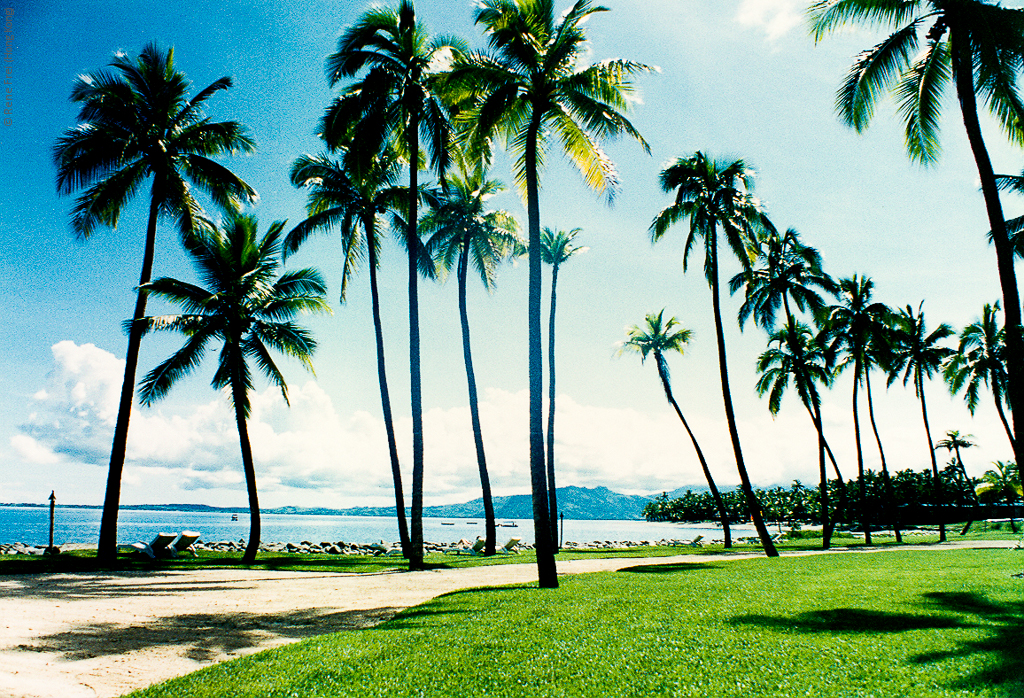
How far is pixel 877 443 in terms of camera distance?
35.4 m

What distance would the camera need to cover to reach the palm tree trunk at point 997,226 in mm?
9672

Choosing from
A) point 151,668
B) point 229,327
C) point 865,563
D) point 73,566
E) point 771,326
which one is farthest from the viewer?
point 771,326

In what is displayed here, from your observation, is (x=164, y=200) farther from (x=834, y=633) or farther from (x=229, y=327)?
(x=834, y=633)

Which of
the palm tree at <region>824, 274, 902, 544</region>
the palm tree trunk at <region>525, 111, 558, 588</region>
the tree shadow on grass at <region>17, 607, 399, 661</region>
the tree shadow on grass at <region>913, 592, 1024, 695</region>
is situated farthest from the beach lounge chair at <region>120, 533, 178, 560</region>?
the palm tree at <region>824, 274, 902, 544</region>

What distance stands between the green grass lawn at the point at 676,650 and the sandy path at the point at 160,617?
0.91 meters

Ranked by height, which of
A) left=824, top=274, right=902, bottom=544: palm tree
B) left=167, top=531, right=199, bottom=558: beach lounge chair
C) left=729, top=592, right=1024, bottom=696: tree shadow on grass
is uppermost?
left=824, top=274, right=902, bottom=544: palm tree

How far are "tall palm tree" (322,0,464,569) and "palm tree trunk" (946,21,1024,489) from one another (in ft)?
41.1

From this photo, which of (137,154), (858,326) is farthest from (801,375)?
(137,154)

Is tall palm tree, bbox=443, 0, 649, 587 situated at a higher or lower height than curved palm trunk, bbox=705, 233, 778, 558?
higher

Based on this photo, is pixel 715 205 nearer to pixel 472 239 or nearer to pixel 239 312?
pixel 472 239

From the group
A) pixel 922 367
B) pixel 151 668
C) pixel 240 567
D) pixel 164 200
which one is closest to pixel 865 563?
pixel 151 668

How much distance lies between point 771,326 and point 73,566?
28.5m

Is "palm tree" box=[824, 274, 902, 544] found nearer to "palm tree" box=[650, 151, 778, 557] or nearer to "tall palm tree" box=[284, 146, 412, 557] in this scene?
"palm tree" box=[650, 151, 778, 557]

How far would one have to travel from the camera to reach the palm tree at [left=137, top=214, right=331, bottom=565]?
19.7 metres
